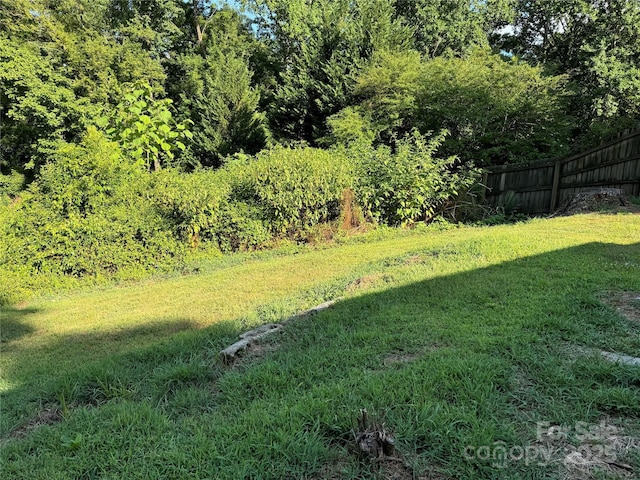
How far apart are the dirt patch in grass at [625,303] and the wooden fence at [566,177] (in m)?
5.17

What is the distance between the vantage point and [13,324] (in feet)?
16.1

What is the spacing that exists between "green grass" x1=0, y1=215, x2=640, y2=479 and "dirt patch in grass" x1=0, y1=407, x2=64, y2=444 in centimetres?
1

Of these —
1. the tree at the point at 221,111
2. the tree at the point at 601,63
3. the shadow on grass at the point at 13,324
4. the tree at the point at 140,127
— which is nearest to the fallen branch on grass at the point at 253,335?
the shadow on grass at the point at 13,324

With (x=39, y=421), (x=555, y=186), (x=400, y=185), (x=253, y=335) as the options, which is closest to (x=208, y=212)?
(x=400, y=185)

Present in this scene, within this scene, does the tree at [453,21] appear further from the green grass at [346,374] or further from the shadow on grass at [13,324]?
the shadow on grass at [13,324]

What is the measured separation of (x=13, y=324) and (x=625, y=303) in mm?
6153

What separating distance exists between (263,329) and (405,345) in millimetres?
1308

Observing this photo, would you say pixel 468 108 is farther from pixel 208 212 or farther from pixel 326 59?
pixel 208 212

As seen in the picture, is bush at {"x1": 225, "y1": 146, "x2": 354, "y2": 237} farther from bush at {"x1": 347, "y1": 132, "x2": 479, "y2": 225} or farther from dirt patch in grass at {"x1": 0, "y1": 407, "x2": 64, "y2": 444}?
dirt patch in grass at {"x1": 0, "y1": 407, "x2": 64, "y2": 444}

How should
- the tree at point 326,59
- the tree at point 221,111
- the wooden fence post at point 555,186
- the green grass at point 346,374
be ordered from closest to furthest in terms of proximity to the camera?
1. the green grass at point 346,374
2. the wooden fence post at point 555,186
3. the tree at point 326,59
4. the tree at point 221,111

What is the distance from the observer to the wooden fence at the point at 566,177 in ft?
23.8

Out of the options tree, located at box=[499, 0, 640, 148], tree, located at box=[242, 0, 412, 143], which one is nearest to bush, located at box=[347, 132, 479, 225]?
tree, located at box=[242, 0, 412, 143]

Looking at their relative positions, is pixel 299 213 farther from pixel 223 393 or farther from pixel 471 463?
pixel 471 463

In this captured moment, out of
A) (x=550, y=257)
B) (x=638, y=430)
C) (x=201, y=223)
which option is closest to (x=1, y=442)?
(x=638, y=430)
